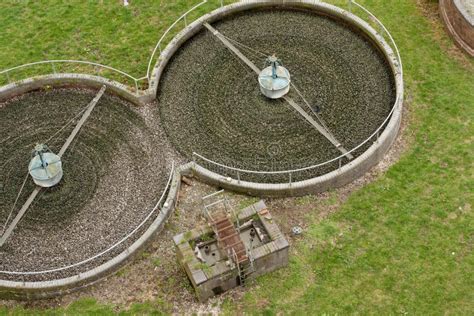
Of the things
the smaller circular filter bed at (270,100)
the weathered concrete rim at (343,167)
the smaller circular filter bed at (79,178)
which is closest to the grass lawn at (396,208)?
the weathered concrete rim at (343,167)

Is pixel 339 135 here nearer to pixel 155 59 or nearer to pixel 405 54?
pixel 405 54

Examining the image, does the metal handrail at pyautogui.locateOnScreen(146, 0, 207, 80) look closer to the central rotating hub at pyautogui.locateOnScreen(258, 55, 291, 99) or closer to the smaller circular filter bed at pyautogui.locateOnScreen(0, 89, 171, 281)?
the smaller circular filter bed at pyautogui.locateOnScreen(0, 89, 171, 281)

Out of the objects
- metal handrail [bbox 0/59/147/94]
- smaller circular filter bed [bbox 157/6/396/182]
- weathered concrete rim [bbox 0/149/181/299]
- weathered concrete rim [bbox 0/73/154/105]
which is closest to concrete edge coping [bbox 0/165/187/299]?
weathered concrete rim [bbox 0/149/181/299]

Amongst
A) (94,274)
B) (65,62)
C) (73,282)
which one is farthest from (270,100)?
(73,282)

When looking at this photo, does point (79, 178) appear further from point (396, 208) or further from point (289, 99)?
point (396, 208)

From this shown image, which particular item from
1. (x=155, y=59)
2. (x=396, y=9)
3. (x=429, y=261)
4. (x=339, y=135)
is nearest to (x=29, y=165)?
(x=155, y=59)

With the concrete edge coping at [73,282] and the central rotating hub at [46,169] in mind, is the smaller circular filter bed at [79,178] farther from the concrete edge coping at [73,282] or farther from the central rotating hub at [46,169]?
the concrete edge coping at [73,282]
